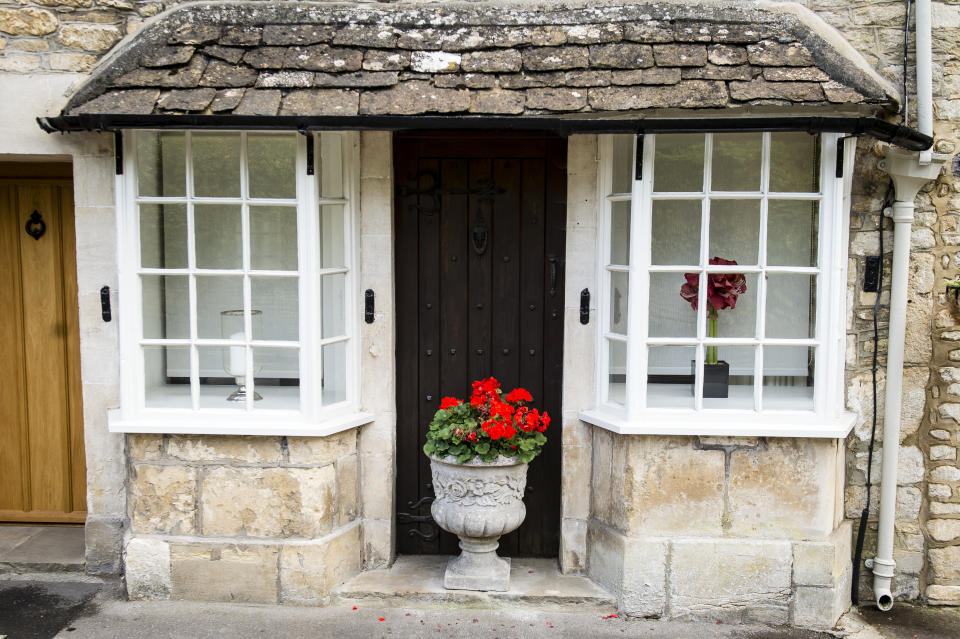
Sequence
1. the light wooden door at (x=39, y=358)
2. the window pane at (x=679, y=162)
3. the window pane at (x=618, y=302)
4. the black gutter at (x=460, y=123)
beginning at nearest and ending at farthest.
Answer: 1. the black gutter at (x=460, y=123)
2. the window pane at (x=679, y=162)
3. the window pane at (x=618, y=302)
4. the light wooden door at (x=39, y=358)

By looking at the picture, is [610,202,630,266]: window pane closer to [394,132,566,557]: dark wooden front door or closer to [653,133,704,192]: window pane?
[653,133,704,192]: window pane

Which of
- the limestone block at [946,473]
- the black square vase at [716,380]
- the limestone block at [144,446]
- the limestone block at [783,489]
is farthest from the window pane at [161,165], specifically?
the limestone block at [946,473]

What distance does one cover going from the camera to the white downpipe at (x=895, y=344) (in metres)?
4.08

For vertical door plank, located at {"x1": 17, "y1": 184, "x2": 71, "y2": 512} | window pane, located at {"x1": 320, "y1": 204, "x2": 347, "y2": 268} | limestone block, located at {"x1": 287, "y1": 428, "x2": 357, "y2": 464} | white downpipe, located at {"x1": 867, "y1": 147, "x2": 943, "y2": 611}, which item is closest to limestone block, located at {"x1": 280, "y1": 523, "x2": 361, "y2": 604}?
limestone block, located at {"x1": 287, "y1": 428, "x2": 357, "y2": 464}

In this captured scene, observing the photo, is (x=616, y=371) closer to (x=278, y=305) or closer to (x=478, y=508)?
(x=478, y=508)

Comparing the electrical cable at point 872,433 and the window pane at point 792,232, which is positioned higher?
the window pane at point 792,232

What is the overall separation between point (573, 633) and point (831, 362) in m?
1.83

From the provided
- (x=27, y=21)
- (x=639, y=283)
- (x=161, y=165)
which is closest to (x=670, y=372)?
(x=639, y=283)

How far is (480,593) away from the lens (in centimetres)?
430

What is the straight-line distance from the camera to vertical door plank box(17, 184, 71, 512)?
4.90 metres

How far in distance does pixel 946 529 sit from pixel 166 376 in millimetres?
4195

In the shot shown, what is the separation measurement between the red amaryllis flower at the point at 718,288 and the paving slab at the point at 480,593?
1586 mm

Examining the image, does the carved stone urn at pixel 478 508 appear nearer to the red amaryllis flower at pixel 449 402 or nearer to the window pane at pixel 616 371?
the red amaryllis flower at pixel 449 402

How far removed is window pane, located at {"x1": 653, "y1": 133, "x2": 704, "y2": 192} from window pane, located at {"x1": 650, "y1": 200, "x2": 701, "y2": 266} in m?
0.10
